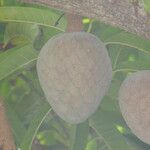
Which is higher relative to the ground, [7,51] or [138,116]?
[138,116]

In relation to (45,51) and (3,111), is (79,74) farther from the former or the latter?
(3,111)

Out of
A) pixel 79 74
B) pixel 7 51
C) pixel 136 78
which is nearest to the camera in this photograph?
pixel 79 74

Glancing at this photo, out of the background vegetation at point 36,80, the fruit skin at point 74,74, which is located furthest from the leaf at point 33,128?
the fruit skin at point 74,74

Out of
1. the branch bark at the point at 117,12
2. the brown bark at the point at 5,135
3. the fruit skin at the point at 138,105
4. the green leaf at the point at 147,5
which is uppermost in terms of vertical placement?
the green leaf at the point at 147,5

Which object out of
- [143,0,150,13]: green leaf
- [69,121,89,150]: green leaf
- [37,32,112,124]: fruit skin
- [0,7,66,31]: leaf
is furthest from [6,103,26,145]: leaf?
[143,0,150,13]: green leaf

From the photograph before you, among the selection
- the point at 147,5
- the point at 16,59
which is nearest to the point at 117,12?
the point at 147,5

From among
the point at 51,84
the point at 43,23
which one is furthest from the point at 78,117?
the point at 43,23

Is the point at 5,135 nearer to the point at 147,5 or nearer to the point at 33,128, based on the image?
the point at 33,128

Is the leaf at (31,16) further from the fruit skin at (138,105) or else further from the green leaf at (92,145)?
the green leaf at (92,145)
